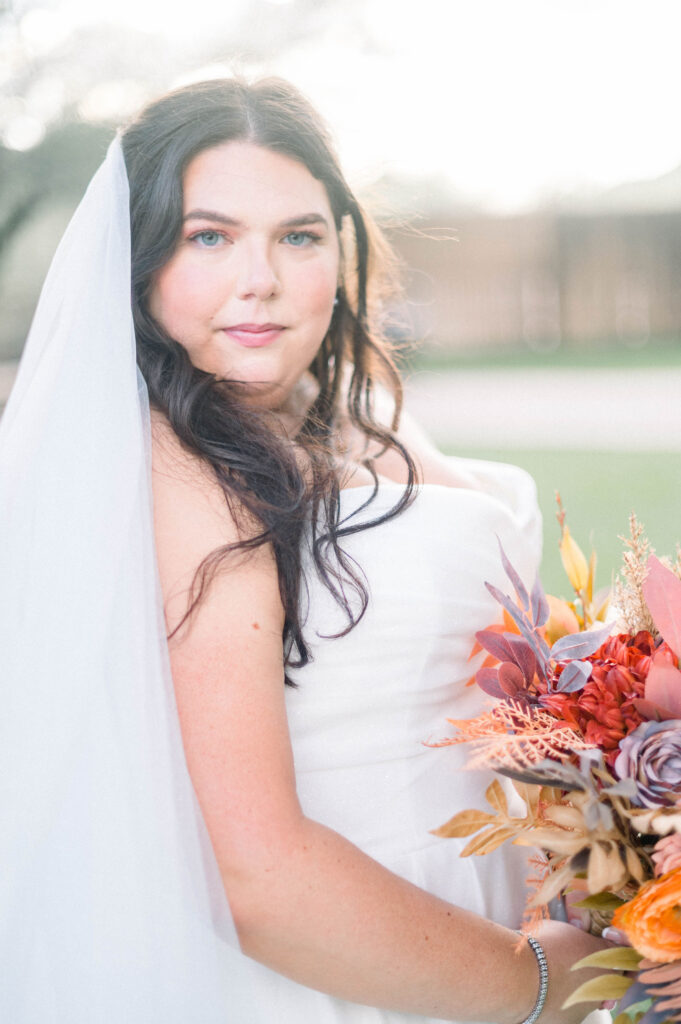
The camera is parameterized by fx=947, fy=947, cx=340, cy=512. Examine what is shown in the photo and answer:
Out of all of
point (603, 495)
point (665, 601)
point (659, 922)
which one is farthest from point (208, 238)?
point (603, 495)

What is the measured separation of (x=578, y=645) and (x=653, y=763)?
8.5 inches

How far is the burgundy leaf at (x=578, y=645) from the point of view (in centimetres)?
133

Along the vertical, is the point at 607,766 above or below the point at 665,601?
below

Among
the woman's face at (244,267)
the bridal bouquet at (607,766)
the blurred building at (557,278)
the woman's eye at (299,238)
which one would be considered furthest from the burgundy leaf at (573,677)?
the blurred building at (557,278)

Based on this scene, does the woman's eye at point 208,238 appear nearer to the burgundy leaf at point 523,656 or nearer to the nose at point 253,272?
the nose at point 253,272

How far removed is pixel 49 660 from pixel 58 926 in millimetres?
349

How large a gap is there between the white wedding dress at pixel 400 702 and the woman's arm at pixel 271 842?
0.14 m

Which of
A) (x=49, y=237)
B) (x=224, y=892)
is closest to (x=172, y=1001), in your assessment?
(x=224, y=892)

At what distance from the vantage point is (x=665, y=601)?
1251 millimetres

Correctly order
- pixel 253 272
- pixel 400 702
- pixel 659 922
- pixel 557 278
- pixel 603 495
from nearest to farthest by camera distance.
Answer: pixel 659 922
pixel 400 702
pixel 253 272
pixel 603 495
pixel 557 278

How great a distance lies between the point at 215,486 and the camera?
1386 millimetres

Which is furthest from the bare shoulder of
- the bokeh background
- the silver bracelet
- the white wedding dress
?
the bokeh background

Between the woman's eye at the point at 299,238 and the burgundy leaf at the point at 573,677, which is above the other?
the woman's eye at the point at 299,238

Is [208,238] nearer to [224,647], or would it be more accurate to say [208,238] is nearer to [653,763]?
[224,647]
